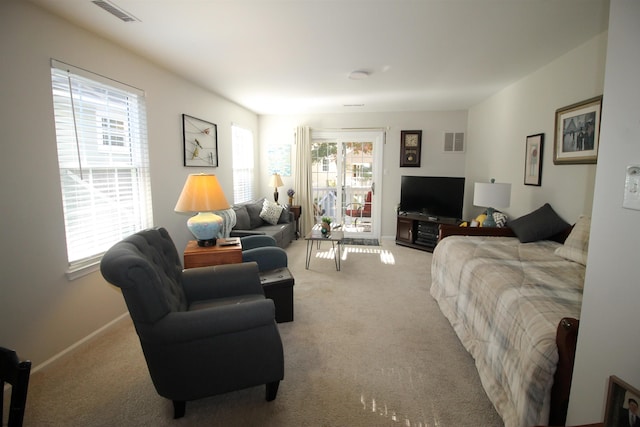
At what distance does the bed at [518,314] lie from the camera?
145cm

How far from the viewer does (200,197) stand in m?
2.61

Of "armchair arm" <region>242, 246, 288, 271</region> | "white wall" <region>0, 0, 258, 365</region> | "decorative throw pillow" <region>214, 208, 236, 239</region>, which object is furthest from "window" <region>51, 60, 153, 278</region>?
"armchair arm" <region>242, 246, 288, 271</region>

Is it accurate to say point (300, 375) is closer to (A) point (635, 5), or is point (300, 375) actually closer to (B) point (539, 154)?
(A) point (635, 5)

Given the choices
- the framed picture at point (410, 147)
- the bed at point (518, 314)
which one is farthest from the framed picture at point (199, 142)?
the framed picture at point (410, 147)

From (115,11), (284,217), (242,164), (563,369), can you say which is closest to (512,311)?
(563,369)

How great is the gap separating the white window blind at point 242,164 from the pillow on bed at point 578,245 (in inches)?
173

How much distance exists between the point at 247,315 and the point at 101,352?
1532 millimetres

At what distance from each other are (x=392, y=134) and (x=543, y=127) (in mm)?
2840

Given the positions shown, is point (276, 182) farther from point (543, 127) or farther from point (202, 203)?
point (543, 127)

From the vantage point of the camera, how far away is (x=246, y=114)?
18.7ft

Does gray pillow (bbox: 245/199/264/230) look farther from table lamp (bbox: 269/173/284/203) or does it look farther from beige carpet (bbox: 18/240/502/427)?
beige carpet (bbox: 18/240/502/427)

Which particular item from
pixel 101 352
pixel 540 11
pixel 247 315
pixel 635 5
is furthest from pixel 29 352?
pixel 540 11

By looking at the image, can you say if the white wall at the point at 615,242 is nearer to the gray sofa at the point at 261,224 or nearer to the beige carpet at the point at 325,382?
the beige carpet at the point at 325,382

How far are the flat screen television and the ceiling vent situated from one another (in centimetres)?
446
